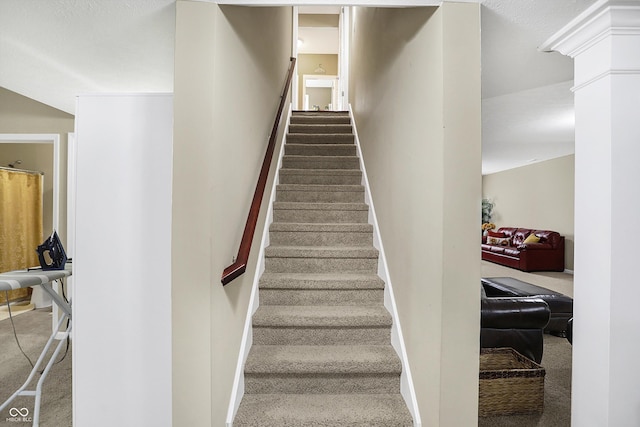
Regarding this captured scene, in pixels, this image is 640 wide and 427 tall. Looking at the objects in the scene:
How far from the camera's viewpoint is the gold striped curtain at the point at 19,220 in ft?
13.5

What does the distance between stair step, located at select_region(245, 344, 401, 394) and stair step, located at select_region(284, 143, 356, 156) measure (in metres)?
2.49

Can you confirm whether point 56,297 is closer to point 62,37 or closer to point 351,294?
point 62,37

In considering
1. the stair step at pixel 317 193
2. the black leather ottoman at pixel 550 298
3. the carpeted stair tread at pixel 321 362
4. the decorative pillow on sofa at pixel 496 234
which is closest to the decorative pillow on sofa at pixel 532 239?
the decorative pillow on sofa at pixel 496 234

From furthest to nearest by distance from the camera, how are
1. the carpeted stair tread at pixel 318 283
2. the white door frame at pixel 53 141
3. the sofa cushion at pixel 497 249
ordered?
1. the sofa cushion at pixel 497 249
2. the white door frame at pixel 53 141
3. the carpeted stair tread at pixel 318 283

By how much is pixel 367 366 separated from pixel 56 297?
1.87 m

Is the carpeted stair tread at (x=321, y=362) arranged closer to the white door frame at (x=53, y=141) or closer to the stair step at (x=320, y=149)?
the stair step at (x=320, y=149)

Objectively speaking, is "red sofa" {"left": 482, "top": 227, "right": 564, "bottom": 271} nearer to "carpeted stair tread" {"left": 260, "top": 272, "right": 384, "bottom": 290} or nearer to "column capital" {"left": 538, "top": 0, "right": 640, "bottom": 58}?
"carpeted stair tread" {"left": 260, "top": 272, "right": 384, "bottom": 290}

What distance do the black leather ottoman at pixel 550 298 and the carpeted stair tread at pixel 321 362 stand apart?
1.91 meters

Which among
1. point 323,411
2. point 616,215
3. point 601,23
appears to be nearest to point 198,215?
point 323,411

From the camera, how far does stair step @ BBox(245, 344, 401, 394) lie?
1803 mm

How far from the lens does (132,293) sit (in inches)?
64.7

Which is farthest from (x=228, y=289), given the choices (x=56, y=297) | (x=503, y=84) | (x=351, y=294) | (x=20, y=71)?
(x=503, y=84)

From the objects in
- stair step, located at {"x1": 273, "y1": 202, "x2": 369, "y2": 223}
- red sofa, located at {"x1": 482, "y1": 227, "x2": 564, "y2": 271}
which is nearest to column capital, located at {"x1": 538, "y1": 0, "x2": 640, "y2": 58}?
stair step, located at {"x1": 273, "y1": 202, "x2": 369, "y2": 223}

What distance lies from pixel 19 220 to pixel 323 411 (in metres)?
4.86
